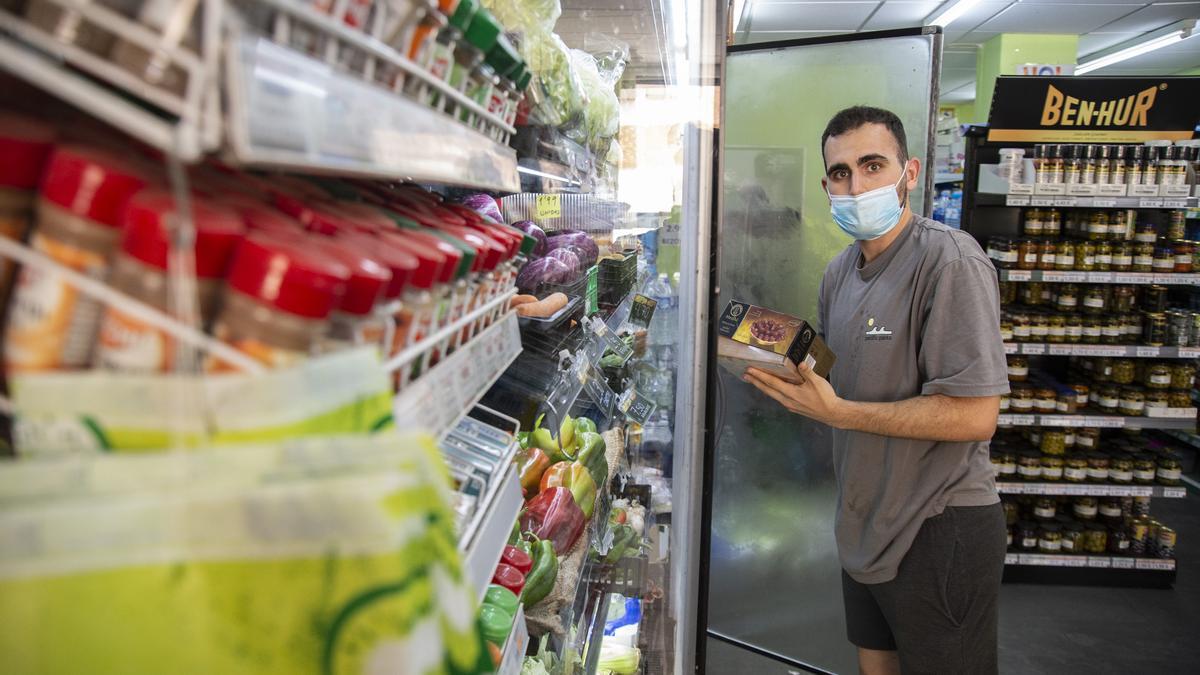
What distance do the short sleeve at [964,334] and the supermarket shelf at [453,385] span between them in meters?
1.31

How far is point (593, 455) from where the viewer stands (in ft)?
6.38

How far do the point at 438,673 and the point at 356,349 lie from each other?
0.66 feet

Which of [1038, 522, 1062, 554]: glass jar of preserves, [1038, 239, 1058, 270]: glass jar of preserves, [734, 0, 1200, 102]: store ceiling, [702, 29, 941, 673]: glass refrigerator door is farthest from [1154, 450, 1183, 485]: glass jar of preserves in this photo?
[734, 0, 1200, 102]: store ceiling

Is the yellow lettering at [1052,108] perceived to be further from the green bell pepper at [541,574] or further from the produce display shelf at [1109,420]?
the green bell pepper at [541,574]

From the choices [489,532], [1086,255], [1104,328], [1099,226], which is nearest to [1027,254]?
[1086,255]

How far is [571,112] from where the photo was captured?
1599 mm

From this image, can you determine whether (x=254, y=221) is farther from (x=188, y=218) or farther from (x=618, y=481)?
(x=618, y=481)

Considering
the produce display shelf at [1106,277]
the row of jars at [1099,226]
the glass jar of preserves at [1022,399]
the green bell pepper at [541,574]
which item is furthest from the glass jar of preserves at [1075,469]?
the green bell pepper at [541,574]

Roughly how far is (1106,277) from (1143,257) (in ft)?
0.87

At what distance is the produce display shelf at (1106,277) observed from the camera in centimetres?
395

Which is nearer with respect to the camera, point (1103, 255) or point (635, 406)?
point (635, 406)

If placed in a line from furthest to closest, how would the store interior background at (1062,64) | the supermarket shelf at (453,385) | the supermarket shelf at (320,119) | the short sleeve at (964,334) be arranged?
the store interior background at (1062,64) → the short sleeve at (964,334) → the supermarket shelf at (453,385) → the supermarket shelf at (320,119)

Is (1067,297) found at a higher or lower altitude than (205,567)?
lower

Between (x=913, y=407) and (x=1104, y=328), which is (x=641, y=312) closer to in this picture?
(x=913, y=407)
